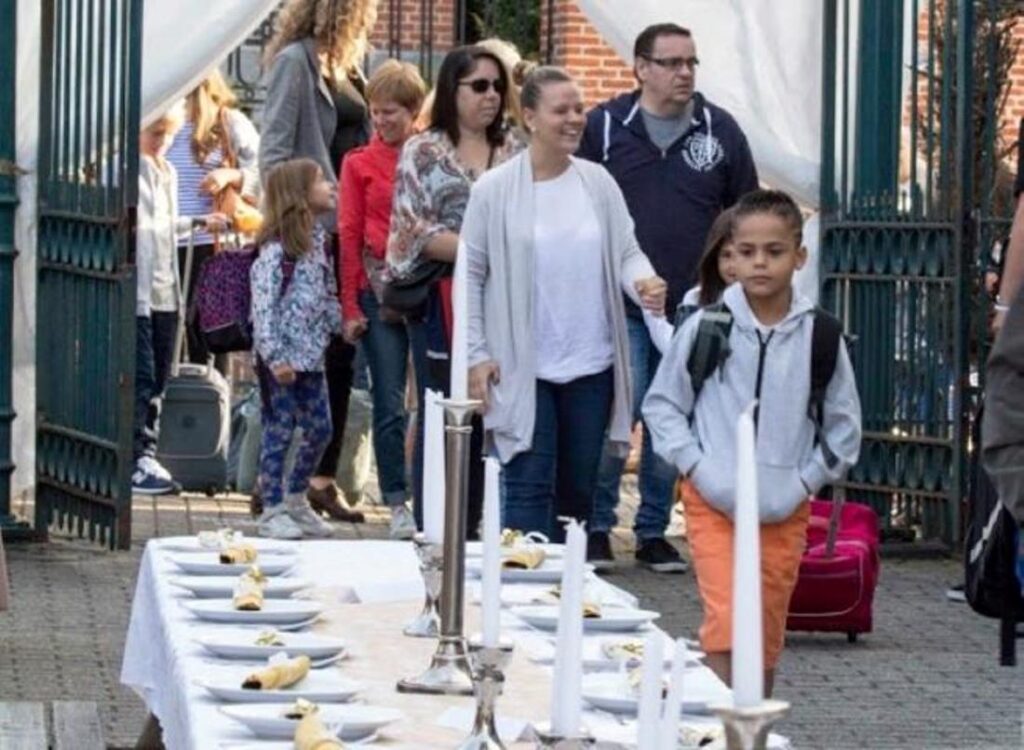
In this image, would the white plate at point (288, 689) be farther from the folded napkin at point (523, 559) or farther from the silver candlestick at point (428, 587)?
the folded napkin at point (523, 559)

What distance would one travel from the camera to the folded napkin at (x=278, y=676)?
4793 mm

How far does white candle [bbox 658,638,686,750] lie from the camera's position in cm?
302

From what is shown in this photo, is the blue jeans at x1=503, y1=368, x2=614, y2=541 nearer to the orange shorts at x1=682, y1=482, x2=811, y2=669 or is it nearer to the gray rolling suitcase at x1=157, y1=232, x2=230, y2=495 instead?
the orange shorts at x1=682, y1=482, x2=811, y2=669

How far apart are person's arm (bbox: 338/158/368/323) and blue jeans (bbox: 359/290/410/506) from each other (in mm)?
56

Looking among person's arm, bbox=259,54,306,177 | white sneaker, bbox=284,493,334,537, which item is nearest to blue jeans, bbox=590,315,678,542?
white sneaker, bbox=284,493,334,537

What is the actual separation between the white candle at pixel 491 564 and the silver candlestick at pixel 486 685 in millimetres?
19

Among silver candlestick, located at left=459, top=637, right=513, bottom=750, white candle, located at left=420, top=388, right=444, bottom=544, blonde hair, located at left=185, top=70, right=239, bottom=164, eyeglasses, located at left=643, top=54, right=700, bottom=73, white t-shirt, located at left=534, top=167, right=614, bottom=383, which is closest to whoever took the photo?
silver candlestick, located at left=459, top=637, right=513, bottom=750

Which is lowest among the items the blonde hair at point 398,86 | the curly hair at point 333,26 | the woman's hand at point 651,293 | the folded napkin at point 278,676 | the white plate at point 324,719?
the white plate at point 324,719

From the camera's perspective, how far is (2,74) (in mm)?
11688

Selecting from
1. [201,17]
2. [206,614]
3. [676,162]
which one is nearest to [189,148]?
[201,17]

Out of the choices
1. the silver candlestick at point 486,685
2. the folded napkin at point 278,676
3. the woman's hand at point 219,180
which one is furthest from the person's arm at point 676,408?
the woman's hand at point 219,180

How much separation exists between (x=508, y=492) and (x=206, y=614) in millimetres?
3866

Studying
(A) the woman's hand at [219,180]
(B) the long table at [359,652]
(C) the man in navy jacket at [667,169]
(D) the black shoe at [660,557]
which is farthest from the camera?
(A) the woman's hand at [219,180]

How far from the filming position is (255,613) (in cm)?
564
